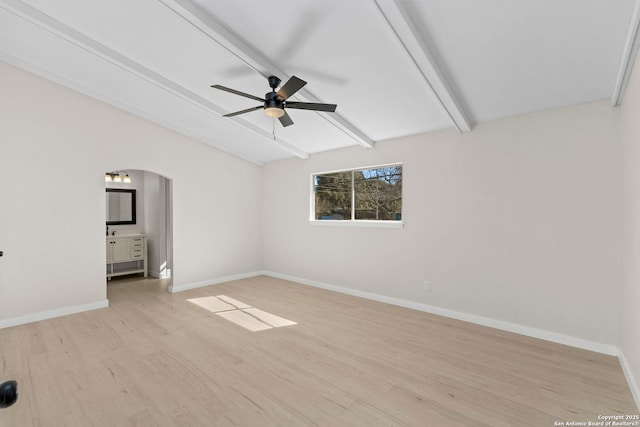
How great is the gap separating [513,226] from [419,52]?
7.17 ft

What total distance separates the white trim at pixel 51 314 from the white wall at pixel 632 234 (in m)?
5.69

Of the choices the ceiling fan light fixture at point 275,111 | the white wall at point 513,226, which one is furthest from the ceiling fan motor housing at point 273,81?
the white wall at point 513,226

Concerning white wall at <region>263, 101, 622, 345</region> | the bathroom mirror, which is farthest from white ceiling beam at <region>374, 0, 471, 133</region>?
the bathroom mirror

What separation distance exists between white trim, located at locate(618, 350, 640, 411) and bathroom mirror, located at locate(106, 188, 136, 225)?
299 inches

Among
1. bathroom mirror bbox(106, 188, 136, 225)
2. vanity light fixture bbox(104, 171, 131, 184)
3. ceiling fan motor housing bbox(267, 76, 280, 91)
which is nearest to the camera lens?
ceiling fan motor housing bbox(267, 76, 280, 91)

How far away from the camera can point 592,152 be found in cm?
290

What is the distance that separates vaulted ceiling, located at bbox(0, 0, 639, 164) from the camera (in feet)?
6.98

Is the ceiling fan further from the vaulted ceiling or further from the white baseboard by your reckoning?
the white baseboard

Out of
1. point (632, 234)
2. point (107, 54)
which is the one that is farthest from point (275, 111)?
point (632, 234)

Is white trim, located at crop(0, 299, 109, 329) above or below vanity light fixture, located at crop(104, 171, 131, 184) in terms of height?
below

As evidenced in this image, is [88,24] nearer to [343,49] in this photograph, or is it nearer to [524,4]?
[343,49]

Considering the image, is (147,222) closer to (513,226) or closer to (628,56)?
(513,226)

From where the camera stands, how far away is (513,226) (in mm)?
3328

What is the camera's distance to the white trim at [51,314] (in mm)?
3494
